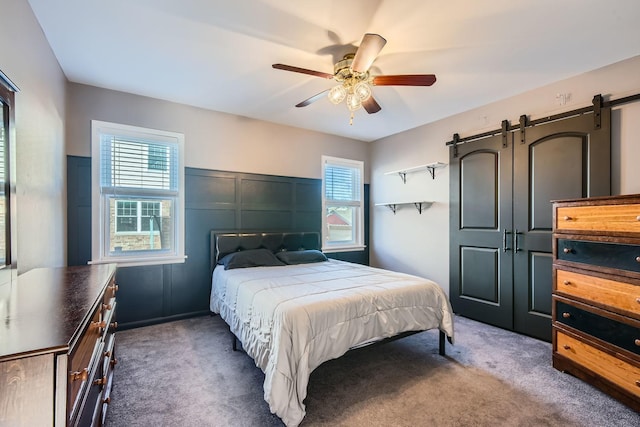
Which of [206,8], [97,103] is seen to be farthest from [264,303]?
[97,103]

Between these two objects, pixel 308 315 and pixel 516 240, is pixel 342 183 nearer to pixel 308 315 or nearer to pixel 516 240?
pixel 516 240

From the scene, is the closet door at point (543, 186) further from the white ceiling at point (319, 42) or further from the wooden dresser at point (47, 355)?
the wooden dresser at point (47, 355)

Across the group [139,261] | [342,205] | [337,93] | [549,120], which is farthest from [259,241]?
[549,120]

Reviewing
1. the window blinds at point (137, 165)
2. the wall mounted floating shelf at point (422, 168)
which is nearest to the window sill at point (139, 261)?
the window blinds at point (137, 165)

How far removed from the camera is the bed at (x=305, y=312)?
1.84 meters

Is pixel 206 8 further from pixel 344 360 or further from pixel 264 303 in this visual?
pixel 344 360

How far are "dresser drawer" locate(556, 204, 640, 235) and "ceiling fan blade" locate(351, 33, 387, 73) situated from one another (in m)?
2.01

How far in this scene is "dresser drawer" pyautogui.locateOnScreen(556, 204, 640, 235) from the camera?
199cm

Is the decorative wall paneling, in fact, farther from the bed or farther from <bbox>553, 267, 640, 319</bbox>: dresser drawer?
the bed

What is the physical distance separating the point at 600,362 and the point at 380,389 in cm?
162

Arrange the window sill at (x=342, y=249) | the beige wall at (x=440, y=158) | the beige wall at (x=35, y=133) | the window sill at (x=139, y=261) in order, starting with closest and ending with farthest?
the beige wall at (x=35, y=133), the beige wall at (x=440, y=158), the window sill at (x=139, y=261), the window sill at (x=342, y=249)

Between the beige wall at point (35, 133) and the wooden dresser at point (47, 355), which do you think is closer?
the wooden dresser at point (47, 355)

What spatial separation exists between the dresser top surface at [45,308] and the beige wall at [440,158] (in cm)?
389

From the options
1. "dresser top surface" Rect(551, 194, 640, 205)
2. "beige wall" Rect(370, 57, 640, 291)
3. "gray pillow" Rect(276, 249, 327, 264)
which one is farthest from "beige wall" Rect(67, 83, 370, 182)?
"dresser top surface" Rect(551, 194, 640, 205)
